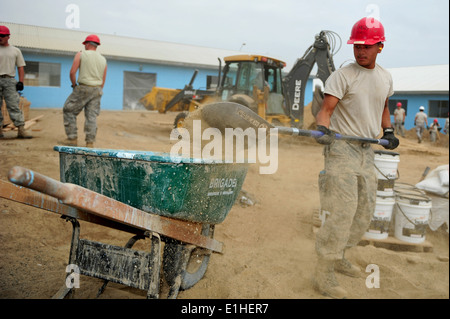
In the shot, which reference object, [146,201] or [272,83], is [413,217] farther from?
[272,83]

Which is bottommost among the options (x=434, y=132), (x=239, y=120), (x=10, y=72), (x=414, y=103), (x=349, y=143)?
(x=434, y=132)

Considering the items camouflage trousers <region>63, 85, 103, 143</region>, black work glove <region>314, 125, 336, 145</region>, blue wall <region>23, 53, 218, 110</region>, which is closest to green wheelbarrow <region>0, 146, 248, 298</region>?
black work glove <region>314, 125, 336, 145</region>

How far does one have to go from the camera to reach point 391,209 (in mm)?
4242

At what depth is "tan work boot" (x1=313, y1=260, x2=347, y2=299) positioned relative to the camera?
3.09 meters

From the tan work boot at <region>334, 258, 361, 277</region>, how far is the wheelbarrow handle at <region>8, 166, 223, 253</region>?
4.01 feet

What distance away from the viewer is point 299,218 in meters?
5.11

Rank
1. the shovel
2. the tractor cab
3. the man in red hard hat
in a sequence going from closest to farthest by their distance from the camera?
1. the shovel
2. the man in red hard hat
3. the tractor cab

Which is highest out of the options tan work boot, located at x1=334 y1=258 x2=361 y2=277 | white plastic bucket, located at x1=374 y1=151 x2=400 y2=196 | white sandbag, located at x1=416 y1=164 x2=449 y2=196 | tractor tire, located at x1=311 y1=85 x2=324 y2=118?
tractor tire, located at x1=311 y1=85 x2=324 y2=118

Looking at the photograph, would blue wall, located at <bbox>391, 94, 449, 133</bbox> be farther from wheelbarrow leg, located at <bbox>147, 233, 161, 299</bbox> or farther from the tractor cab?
wheelbarrow leg, located at <bbox>147, 233, 161, 299</bbox>

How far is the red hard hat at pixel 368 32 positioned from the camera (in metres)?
3.04

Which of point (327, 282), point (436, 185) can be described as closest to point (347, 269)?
point (327, 282)

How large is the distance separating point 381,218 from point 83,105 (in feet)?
13.7

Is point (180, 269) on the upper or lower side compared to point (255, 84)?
lower

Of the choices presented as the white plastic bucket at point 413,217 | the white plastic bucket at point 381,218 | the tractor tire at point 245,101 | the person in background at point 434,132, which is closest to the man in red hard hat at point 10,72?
the white plastic bucket at point 381,218
